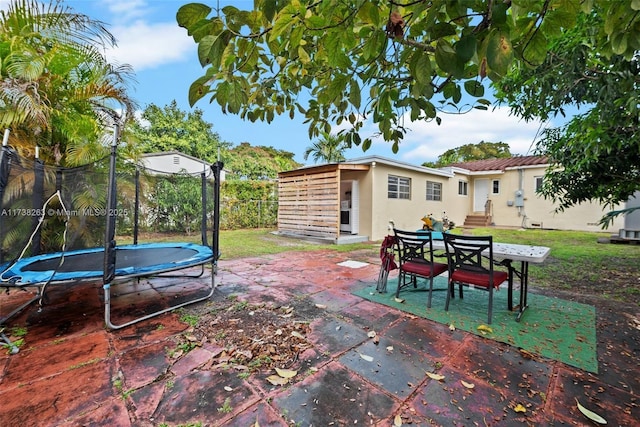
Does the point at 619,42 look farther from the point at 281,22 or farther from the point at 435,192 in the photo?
the point at 435,192

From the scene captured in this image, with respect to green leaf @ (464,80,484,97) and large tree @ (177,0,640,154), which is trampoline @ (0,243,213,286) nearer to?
large tree @ (177,0,640,154)

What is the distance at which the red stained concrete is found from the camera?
5.41 ft

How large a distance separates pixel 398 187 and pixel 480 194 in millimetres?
8001

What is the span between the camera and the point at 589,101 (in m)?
3.44

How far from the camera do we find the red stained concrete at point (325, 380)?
1648 mm

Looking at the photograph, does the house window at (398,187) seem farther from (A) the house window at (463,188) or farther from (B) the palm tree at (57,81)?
(B) the palm tree at (57,81)

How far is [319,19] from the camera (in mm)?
1273

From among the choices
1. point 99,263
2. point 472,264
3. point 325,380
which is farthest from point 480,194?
point 99,263

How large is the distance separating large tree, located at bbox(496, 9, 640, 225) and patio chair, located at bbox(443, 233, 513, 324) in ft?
5.53

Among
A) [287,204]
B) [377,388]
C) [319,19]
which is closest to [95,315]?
[377,388]

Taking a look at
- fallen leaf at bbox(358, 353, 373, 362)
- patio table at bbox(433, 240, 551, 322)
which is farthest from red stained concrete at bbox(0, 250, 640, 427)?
patio table at bbox(433, 240, 551, 322)

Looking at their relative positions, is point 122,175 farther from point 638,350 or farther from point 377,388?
point 638,350

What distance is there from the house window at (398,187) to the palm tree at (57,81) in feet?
27.1

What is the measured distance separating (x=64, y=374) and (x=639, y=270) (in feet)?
28.3
